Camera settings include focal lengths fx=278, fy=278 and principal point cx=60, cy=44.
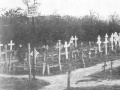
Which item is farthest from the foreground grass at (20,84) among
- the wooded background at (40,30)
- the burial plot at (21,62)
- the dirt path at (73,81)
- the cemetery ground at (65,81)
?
the burial plot at (21,62)

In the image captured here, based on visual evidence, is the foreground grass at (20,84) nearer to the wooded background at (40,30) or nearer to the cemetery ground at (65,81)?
the cemetery ground at (65,81)

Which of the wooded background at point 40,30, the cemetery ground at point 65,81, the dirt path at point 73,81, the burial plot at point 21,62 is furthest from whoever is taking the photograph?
the wooded background at point 40,30

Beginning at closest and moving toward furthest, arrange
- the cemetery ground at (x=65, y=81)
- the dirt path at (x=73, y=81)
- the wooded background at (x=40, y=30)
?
the cemetery ground at (x=65, y=81)
the dirt path at (x=73, y=81)
the wooded background at (x=40, y=30)

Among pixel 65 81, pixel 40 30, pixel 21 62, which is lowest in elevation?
pixel 65 81

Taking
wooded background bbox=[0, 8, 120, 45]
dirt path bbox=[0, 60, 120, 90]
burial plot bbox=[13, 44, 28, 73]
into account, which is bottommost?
dirt path bbox=[0, 60, 120, 90]

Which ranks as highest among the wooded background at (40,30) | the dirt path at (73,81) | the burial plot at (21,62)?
the wooded background at (40,30)

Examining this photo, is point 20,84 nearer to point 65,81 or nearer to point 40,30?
point 65,81

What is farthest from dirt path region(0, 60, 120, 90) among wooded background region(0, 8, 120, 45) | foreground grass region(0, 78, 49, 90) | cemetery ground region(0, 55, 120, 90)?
wooded background region(0, 8, 120, 45)

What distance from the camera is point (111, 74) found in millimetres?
15750

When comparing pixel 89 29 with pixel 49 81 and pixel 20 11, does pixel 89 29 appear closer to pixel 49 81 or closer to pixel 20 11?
pixel 20 11

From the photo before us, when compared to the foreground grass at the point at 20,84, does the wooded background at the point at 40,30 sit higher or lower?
higher

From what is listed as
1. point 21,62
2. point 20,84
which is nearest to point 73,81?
point 20,84

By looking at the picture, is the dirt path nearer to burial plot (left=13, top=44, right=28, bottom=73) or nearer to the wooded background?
burial plot (left=13, top=44, right=28, bottom=73)

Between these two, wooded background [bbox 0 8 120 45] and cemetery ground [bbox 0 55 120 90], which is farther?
wooded background [bbox 0 8 120 45]
